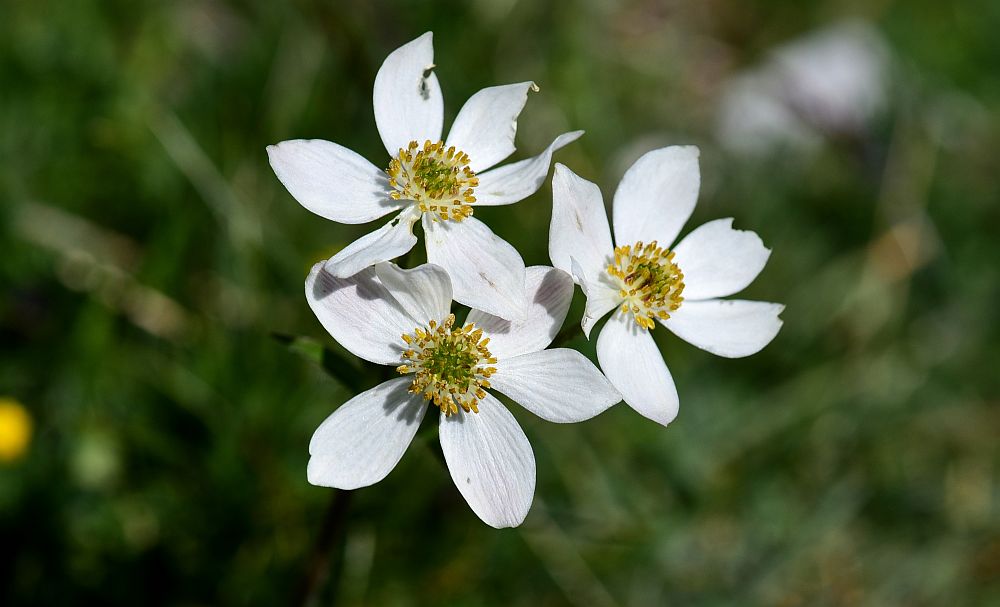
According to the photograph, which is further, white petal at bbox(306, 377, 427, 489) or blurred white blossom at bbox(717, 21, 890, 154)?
blurred white blossom at bbox(717, 21, 890, 154)

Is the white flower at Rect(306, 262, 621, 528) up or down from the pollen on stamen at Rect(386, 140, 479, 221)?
down

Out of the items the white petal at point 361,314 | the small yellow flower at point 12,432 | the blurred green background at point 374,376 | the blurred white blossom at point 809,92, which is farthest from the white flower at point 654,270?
the blurred white blossom at point 809,92

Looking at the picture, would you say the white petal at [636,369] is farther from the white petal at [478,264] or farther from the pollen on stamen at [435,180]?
the pollen on stamen at [435,180]

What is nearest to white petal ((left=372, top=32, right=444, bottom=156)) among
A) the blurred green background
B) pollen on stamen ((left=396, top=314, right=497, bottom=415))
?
pollen on stamen ((left=396, top=314, right=497, bottom=415))

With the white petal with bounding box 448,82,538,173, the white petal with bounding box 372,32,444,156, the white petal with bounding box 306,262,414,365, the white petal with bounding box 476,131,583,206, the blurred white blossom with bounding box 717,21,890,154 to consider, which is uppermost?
the blurred white blossom with bounding box 717,21,890,154

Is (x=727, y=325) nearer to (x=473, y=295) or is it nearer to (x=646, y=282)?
(x=646, y=282)

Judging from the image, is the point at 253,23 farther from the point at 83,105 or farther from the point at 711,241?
the point at 711,241

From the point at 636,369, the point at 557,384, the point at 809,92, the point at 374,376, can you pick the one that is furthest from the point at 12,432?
the point at 809,92

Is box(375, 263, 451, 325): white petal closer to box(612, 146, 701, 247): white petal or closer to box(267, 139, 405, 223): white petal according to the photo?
box(267, 139, 405, 223): white petal
